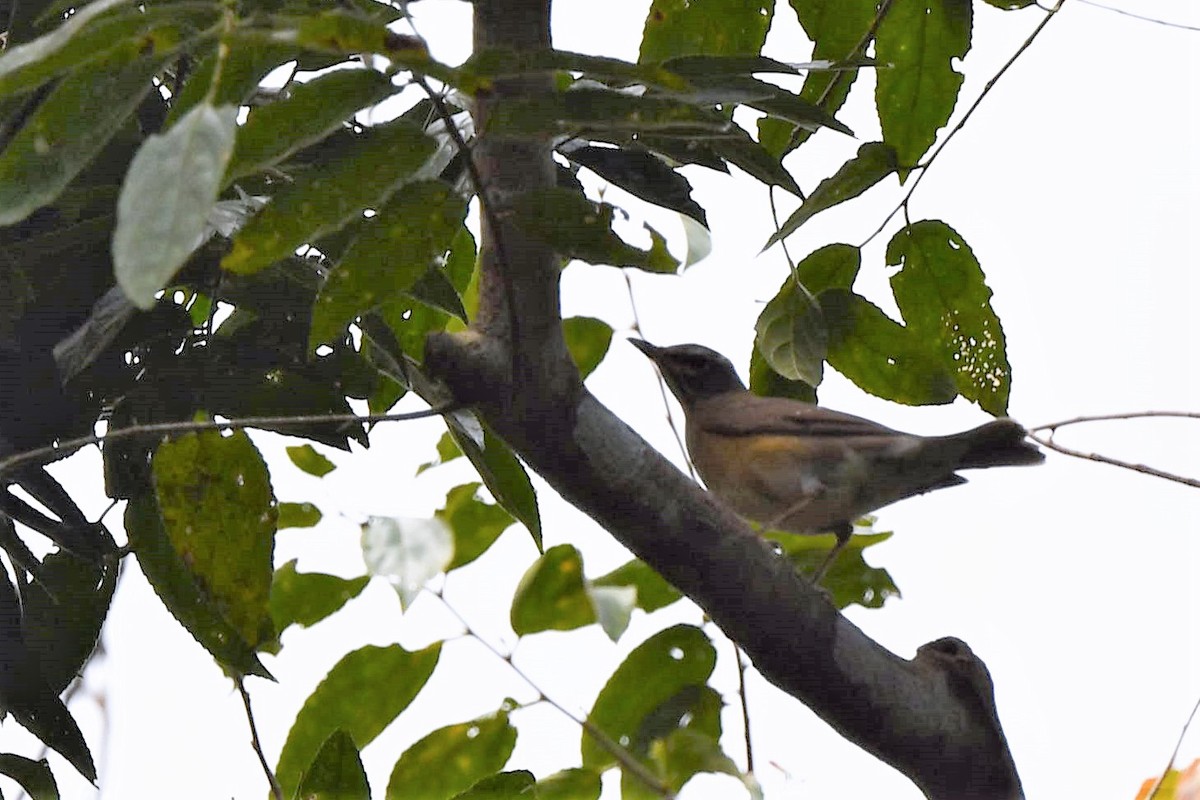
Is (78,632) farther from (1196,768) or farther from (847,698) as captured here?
(1196,768)

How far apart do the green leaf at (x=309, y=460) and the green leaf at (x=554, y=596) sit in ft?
3.01

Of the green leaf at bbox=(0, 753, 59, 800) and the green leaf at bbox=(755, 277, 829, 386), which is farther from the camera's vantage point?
the green leaf at bbox=(755, 277, 829, 386)

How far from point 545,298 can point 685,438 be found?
2.65m

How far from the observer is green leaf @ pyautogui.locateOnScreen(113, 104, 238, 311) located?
1.18m

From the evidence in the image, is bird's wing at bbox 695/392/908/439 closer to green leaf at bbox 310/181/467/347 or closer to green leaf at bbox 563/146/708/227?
green leaf at bbox 563/146/708/227

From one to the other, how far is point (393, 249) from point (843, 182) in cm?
108

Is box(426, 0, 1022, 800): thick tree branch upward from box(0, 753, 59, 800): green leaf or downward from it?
upward

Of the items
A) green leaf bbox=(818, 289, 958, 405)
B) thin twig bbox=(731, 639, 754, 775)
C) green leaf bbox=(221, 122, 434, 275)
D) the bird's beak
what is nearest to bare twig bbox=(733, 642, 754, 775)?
thin twig bbox=(731, 639, 754, 775)

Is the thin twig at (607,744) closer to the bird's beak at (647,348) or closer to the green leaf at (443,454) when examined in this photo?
the green leaf at (443,454)

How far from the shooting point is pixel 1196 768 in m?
1.70

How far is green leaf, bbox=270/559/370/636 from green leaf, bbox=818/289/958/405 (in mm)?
1142

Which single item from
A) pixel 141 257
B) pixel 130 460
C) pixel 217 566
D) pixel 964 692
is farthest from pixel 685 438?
pixel 141 257

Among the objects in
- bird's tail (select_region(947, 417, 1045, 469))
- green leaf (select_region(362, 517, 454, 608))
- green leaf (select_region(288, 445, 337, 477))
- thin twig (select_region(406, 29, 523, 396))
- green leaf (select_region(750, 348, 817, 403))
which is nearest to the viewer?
thin twig (select_region(406, 29, 523, 396))

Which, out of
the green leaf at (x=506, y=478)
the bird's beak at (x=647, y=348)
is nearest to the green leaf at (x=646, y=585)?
the green leaf at (x=506, y=478)
